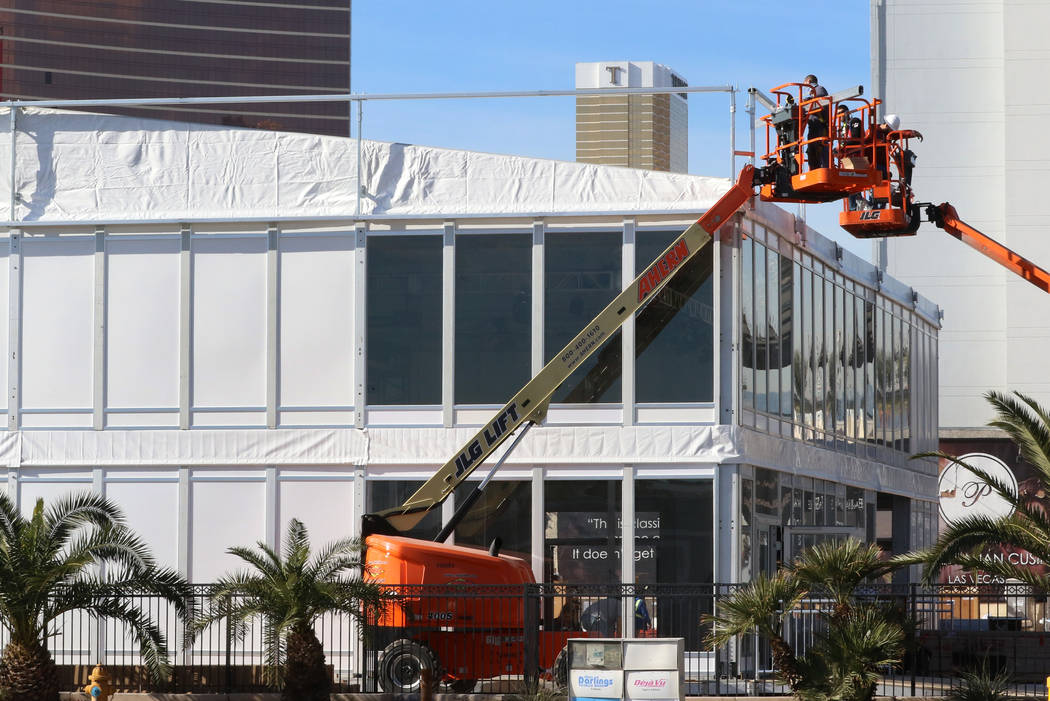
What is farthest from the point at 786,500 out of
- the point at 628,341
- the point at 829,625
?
the point at 829,625

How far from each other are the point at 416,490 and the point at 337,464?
1451 mm

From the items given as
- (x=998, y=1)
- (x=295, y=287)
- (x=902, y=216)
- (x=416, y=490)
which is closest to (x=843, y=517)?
(x=902, y=216)

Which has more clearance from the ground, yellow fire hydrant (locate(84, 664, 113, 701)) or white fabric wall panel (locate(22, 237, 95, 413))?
white fabric wall panel (locate(22, 237, 95, 413))

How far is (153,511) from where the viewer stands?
25422 millimetres

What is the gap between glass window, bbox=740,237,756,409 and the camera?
82.4 ft

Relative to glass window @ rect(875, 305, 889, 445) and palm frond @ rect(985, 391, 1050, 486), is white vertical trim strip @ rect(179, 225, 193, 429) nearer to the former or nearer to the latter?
palm frond @ rect(985, 391, 1050, 486)

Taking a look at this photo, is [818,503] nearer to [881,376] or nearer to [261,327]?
[881,376]

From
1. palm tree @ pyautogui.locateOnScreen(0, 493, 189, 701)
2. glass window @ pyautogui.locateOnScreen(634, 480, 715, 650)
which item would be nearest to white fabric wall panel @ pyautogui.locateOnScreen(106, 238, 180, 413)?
palm tree @ pyautogui.locateOnScreen(0, 493, 189, 701)

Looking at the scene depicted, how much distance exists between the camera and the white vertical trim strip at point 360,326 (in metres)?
25.2

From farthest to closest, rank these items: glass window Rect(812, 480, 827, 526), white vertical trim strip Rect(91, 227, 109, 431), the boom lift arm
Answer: glass window Rect(812, 480, 827, 526)
white vertical trim strip Rect(91, 227, 109, 431)
the boom lift arm

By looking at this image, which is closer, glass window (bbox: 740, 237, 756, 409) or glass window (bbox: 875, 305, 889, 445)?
glass window (bbox: 740, 237, 756, 409)

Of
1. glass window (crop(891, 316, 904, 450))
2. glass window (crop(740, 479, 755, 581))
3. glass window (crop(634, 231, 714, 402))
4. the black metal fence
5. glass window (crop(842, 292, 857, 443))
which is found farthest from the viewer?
glass window (crop(891, 316, 904, 450))

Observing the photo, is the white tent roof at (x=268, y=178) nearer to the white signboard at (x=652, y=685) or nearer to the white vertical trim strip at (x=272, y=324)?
the white vertical trim strip at (x=272, y=324)

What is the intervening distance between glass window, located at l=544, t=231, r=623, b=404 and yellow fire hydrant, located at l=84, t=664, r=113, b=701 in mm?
8516
